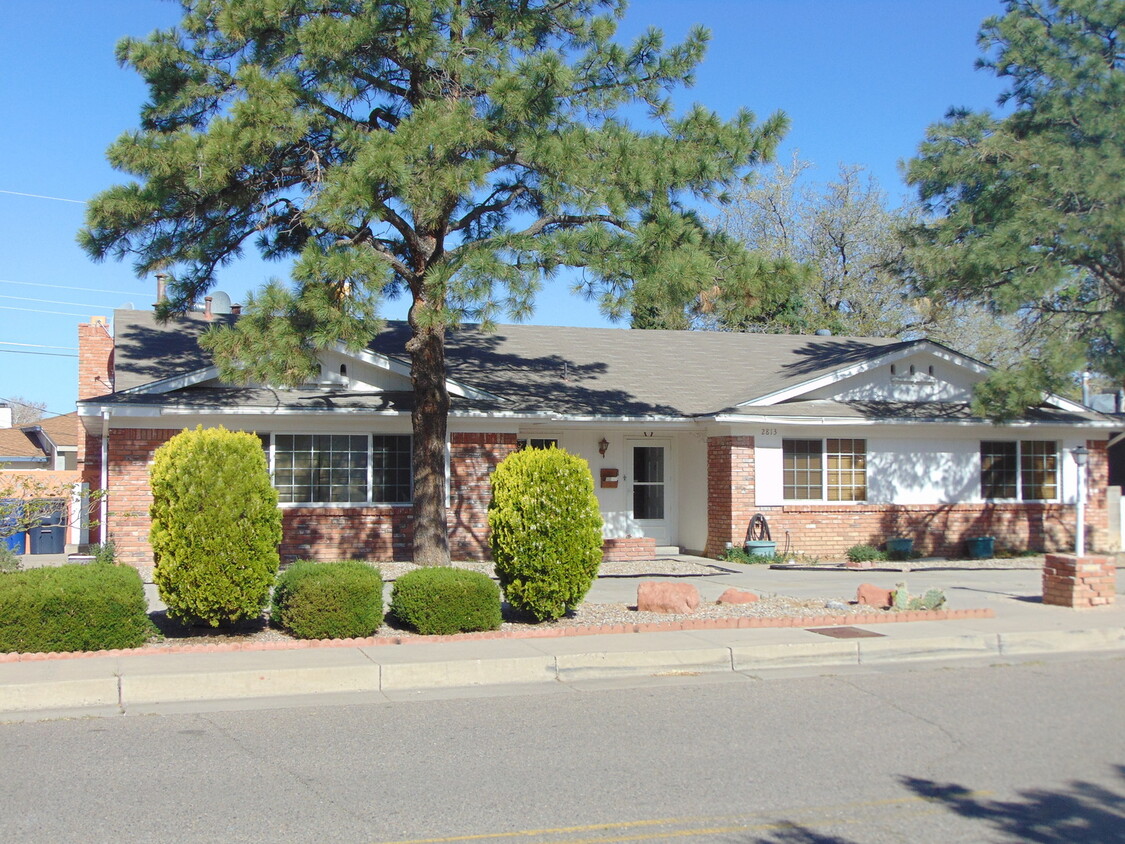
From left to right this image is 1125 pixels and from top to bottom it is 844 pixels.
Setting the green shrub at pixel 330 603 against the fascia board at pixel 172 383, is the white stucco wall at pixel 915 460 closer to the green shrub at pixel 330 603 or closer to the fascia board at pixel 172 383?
the fascia board at pixel 172 383

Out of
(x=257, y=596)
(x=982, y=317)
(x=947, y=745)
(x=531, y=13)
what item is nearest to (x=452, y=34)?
(x=531, y=13)

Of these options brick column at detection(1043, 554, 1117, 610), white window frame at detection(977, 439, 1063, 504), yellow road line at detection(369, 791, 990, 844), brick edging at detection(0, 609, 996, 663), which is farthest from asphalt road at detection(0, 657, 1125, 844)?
white window frame at detection(977, 439, 1063, 504)

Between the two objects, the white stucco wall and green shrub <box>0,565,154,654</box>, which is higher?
the white stucco wall

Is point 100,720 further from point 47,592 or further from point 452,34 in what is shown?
point 452,34

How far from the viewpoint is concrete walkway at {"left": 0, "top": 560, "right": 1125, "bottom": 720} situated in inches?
325

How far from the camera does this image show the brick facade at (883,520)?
18688 millimetres

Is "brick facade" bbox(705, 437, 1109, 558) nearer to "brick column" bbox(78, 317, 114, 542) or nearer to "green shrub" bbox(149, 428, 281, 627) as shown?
"green shrub" bbox(149, 428, 281, 627)

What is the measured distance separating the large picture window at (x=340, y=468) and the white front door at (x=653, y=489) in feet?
16.2

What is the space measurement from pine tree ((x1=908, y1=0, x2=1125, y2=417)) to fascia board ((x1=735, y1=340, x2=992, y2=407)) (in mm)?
1247

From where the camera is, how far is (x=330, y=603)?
10.1 m

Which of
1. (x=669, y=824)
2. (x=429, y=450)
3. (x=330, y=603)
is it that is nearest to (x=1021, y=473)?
(x=429, y=450)

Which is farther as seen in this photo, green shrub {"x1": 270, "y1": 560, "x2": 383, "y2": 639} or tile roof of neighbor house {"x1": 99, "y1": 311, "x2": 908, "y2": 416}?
tile roof of neighbor house {"x1": 99, "y1": 311, "x2": 908, "y2": 416}

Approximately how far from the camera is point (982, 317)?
3831 cm

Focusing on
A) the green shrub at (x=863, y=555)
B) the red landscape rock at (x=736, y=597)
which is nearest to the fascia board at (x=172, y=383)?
the red landscape rock at (x=736, y=597)
